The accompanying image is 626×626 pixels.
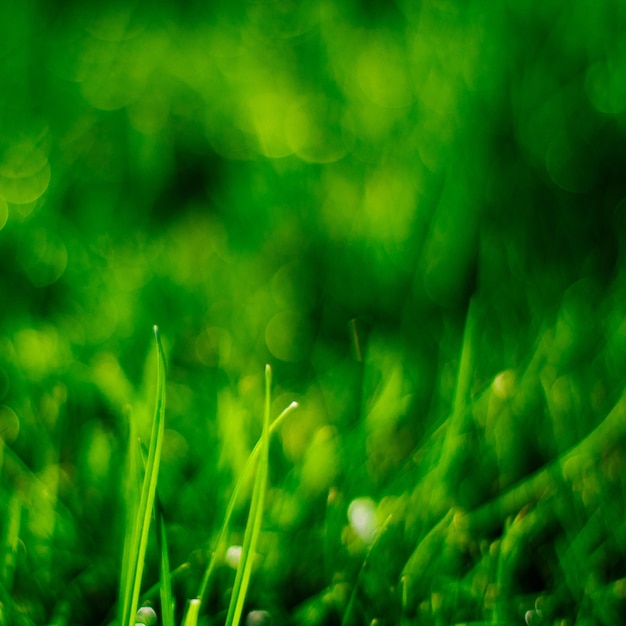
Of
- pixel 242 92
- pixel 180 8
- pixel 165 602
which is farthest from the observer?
pixel 180 8

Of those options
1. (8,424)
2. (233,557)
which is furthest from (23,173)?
(233,557)

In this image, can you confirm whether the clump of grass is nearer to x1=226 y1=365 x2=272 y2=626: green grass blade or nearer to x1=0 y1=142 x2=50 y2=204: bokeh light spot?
x1=226 y1=365 x2=272 y2=626: green grass blade

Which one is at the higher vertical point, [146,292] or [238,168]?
[238,168]

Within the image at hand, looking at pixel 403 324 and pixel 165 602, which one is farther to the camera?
pixel 403 324

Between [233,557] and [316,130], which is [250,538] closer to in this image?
[233,557]

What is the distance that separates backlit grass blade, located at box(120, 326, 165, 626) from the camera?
0.37 meters

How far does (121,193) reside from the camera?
2.66 ft

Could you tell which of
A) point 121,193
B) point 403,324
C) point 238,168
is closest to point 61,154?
point 121,193

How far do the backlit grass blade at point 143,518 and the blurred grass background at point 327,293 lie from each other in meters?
0.11

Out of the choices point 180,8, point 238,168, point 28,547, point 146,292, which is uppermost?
point 180,8

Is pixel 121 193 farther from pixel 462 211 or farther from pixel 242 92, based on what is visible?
pixel 462 211

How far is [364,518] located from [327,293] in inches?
10.5

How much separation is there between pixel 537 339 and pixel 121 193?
1.58 feet

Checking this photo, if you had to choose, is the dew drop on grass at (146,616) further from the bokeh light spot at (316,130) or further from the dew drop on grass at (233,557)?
the bokeh light spot at (316,130)
